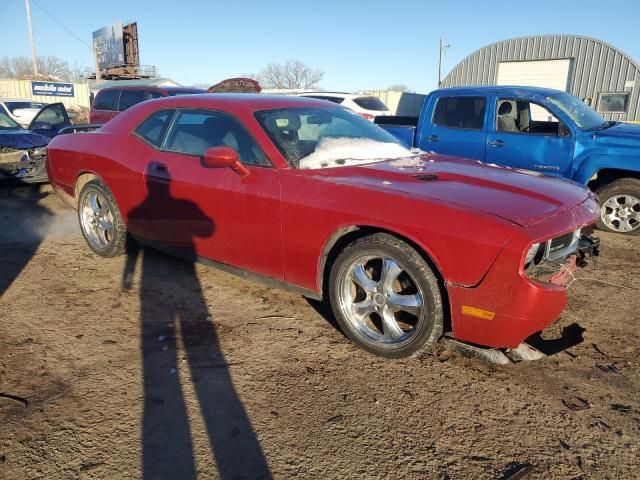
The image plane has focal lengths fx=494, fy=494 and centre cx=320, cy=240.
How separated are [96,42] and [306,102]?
52.1 metres

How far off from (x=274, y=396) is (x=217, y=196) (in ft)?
5.07

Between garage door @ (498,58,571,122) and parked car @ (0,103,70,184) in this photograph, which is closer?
parked car @ (0,103,70,184)

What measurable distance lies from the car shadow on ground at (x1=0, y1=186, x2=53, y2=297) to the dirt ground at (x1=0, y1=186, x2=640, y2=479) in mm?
706

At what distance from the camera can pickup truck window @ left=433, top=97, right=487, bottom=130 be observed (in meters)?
6.65

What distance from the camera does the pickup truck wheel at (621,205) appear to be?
18.7 feet

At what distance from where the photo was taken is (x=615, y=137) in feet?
18.7

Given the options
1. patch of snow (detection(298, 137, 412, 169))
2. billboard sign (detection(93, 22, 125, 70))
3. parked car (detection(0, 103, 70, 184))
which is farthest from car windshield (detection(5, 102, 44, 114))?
billboard sign (detection(93, 22, 125, 70))

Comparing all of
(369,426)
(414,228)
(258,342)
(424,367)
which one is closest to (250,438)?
(369,426)

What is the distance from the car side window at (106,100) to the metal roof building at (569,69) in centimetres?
1818

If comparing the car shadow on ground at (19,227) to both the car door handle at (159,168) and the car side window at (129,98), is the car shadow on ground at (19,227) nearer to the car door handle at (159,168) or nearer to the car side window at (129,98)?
the car door handle at (159,168)

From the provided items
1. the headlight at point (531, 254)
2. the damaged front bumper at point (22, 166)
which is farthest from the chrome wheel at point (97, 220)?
the headlight at point (531, 254)

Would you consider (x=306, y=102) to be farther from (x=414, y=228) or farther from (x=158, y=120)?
(x=414, y=228)

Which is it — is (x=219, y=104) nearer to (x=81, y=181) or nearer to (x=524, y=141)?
(x=81, y=181)

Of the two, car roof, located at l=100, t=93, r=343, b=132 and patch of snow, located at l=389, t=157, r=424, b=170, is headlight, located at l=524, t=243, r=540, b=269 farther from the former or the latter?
car roof, located at l=100, t=93, r=343, b=132
